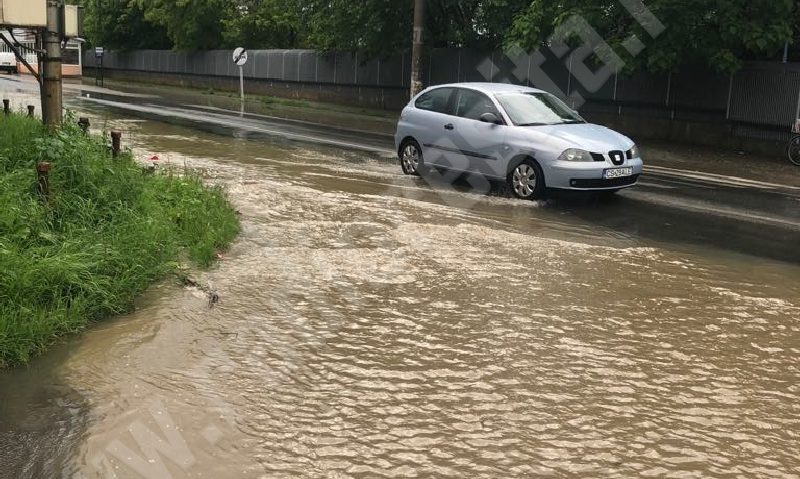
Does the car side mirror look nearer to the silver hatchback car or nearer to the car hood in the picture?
the silver hatchback car

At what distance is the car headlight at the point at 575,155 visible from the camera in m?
10.6

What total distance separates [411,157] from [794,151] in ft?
28.8

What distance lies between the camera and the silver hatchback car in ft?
34.8

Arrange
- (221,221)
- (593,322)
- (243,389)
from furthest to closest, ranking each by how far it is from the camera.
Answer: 1. (221,221)
2. (593,322)
3. (243,389)

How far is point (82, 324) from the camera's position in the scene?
5508 millimetres

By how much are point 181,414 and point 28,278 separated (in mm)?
1803

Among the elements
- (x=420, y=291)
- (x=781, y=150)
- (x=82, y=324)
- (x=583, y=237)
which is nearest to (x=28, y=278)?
(x=82, y=324)

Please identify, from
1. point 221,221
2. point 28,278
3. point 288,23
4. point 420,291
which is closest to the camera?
point 28,278

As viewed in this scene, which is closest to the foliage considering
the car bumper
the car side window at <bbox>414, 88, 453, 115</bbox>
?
the car side window at <bbox>414, 88, 453, 115</bbox>

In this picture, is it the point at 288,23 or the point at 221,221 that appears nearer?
the point at 221,221

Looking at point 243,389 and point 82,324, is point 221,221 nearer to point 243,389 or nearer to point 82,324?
point 82,324

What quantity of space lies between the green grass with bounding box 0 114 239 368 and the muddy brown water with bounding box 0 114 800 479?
0.20m

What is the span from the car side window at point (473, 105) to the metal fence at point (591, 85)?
967cm

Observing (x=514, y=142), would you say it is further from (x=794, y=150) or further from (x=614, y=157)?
(x=794, y=150)
